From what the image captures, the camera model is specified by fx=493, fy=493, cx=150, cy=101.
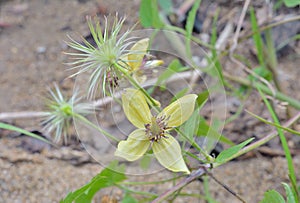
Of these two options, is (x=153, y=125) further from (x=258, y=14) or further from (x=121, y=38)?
(x=258, y=14)

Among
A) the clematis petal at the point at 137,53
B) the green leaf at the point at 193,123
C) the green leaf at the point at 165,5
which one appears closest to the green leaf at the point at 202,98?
the green leaf at the point at 193,123

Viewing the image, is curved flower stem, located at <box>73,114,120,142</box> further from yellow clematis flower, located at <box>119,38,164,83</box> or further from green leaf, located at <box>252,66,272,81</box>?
green leaf, located at <box>252,66,272,81</box>

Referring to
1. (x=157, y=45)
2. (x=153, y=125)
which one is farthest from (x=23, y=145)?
(x=153, y=125)

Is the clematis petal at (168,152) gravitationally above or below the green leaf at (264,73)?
below

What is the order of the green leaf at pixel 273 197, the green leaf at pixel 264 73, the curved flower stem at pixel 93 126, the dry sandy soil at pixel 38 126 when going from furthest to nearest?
1. the green leaf at pixel 264 73
2. the dry sandy soil at pixel 38 126
3. the curved flower stem at pixel 93 126
4. the green leaf at pixel 273 197

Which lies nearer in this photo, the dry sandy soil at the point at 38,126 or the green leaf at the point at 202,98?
the green leaf at the point at 202,98

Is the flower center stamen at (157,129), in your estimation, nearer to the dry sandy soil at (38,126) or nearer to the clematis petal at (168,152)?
the clematis petal at (168,152)
